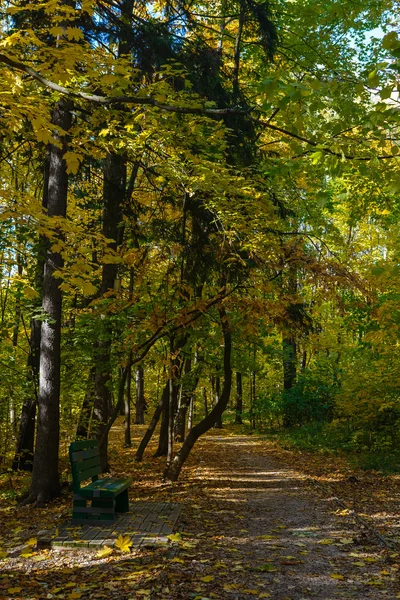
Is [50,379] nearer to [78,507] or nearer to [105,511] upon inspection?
[78,507]

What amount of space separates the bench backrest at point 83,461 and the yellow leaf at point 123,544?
3.54 ft

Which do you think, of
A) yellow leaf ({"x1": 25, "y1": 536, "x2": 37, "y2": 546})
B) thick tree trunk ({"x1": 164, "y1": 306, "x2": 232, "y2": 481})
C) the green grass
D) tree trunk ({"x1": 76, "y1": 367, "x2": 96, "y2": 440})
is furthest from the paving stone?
the green grass

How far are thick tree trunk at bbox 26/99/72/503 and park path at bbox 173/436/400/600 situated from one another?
2.25 m

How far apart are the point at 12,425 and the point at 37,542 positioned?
569 cm

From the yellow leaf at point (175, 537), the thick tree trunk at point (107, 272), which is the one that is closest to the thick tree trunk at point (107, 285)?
the thick tree trunk at point (107, 272)

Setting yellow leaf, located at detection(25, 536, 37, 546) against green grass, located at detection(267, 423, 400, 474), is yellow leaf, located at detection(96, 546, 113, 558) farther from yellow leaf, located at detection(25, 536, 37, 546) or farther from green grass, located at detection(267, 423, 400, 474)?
green grass, located at detection(267, 423, 400, 474)

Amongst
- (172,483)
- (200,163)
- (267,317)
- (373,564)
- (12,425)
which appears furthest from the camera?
(12,425)

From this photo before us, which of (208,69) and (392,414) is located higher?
(208,69)

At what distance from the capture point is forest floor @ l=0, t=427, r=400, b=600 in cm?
430

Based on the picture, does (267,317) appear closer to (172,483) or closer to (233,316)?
(233,316)

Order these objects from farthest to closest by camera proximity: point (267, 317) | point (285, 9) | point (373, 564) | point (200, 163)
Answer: point (285, 9)
point (267, 317)
point (200, 163)
point (373, 564)

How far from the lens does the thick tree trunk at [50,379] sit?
306 inches

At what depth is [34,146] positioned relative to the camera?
9.66m

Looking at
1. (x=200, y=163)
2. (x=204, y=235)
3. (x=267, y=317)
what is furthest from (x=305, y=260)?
(x=200, y=163)
